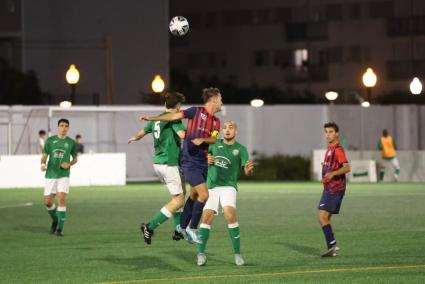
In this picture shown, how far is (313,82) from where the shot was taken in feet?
279

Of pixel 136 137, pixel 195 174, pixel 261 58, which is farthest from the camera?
pixel 261 58

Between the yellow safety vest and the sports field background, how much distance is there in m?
13.4

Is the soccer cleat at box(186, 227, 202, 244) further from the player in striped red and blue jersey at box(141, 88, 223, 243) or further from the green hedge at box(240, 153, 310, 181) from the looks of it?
the green hedge at box(240, 153, 310, 181)

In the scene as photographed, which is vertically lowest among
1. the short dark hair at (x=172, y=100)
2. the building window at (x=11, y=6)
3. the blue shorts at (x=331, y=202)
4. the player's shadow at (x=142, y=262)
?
the player's shadow at (x=142, y=262)

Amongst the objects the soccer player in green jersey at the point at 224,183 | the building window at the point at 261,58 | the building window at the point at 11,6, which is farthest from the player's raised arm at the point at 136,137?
the building window at the point at 261,58

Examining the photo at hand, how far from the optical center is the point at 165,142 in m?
19.6

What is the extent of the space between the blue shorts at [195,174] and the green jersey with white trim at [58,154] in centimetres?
605

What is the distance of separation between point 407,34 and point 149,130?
207 ft

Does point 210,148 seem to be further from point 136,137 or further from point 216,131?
point 136,137

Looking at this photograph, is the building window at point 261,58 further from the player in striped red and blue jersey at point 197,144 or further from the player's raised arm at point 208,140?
the player's raised arm at point 208,140

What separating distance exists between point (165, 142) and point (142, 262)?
262 cm

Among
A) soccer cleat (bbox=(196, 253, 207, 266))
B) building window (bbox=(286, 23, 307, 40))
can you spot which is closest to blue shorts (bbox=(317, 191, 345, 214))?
soccer cleat (bbox=(196, 253, 207, 266))

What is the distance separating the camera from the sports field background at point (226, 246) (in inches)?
624

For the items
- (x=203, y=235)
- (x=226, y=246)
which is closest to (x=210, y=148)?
(x=203, y=235)
